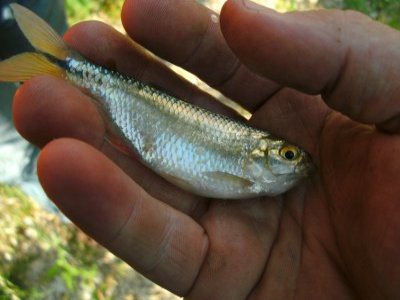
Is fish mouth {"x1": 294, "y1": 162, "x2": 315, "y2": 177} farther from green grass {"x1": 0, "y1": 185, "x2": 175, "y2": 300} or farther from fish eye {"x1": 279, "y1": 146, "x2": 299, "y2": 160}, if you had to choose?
green grass {"x1": 0, "y1": 185, "x2": 175, "y2": 300}

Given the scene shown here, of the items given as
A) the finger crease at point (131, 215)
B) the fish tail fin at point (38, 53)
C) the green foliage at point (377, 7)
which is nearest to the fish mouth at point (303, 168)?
the finger crease at point (131, 215)

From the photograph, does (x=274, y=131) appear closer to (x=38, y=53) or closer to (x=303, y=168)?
(x=303, y=168)

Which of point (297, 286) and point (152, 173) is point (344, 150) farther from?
point (152, 173)

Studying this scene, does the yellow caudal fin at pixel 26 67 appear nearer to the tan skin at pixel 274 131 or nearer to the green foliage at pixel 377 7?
the tan skin at pixel 274 131

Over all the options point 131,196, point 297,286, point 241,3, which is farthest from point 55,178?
point 297,286

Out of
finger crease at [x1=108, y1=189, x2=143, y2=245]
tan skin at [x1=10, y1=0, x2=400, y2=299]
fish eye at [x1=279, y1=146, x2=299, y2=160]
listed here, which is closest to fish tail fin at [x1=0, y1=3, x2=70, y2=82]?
tan skin at [x1=10, y1=0, x2=400, y2=299]

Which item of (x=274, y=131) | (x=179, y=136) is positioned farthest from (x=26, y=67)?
(x=274, y=131)
